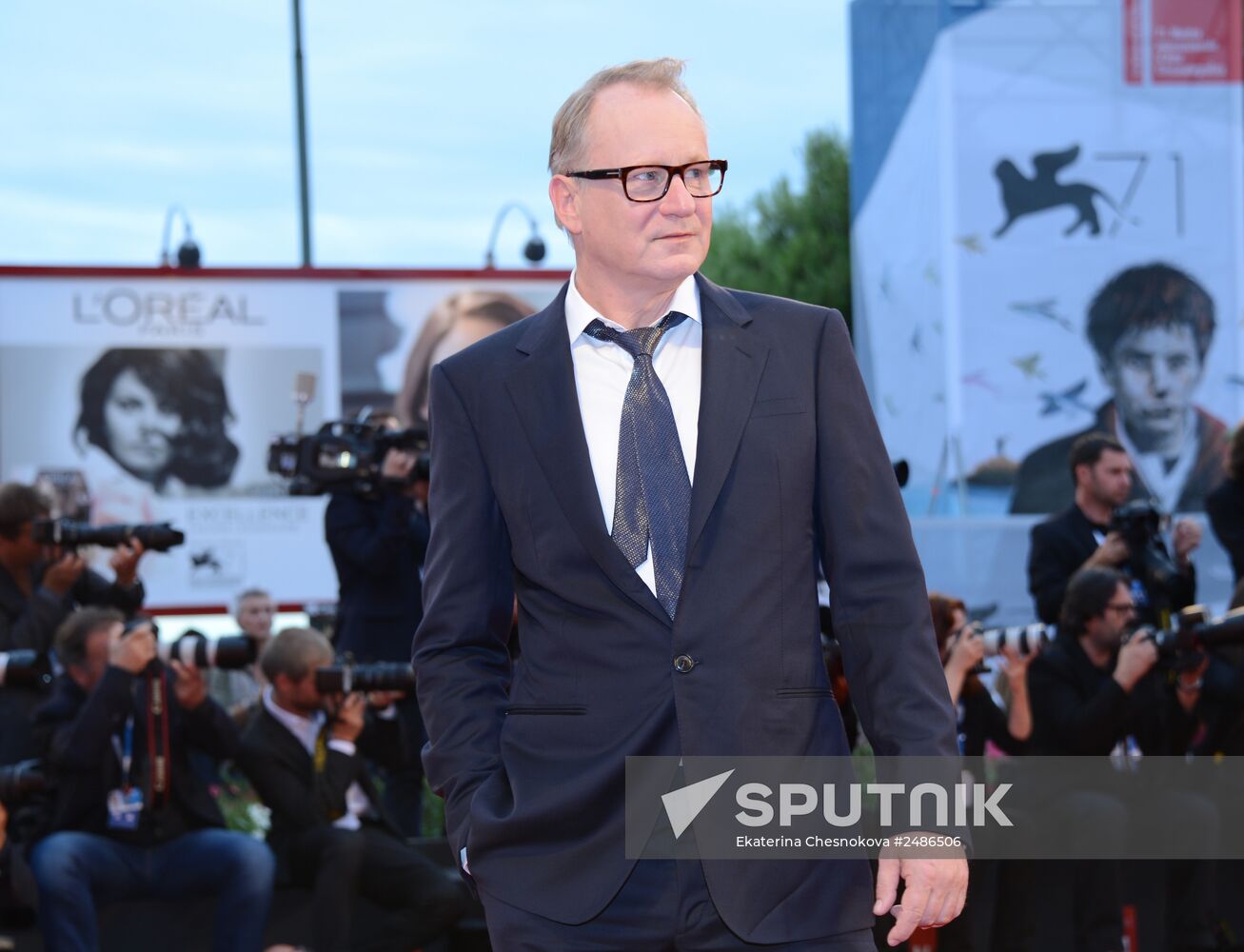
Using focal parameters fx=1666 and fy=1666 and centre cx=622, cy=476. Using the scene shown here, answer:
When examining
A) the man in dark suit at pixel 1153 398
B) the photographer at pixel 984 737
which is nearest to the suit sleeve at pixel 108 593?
the photographer at pixel 984 737

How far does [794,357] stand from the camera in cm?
255

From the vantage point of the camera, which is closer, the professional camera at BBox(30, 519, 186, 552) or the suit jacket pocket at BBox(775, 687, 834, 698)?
the suit jacket pocket at BBox(775, 687, 834, 698)

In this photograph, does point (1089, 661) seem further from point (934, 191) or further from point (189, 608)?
point (189, 608)

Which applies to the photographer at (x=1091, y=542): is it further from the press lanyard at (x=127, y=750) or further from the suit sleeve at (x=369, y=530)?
the press lanyard at (x=127, y=750)

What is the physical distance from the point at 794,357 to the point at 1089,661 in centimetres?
488

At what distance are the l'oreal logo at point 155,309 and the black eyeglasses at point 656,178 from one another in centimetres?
1044

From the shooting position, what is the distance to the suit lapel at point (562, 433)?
2.42 m

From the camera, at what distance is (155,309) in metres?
12.4

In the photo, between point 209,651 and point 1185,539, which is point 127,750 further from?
point 1185,539

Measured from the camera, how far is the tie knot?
8.48 feet

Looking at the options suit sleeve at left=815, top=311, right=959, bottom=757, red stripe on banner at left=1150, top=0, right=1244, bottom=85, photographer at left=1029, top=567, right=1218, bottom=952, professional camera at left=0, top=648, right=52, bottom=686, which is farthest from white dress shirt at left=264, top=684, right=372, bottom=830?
red stripe on banner at left=1150, top=0, right=1244, bottom=85

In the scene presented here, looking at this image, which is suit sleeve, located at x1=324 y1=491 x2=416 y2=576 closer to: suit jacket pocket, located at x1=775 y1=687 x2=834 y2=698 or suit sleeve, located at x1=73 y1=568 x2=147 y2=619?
suit sleeve, located at x1=73 y1=568 x2=147 y2=619

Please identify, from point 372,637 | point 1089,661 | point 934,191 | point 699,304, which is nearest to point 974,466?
point 934,191

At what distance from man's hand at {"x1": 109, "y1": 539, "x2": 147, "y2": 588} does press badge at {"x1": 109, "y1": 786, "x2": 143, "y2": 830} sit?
37.7 inches
